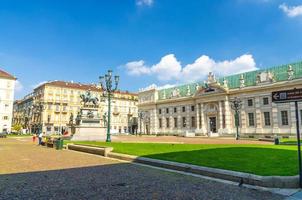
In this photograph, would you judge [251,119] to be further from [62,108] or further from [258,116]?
[62,108]

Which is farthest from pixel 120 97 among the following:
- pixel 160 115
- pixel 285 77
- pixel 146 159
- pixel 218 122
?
pixel 146 159

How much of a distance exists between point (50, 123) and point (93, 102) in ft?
169

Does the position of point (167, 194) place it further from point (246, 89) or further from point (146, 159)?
point (246, 89)

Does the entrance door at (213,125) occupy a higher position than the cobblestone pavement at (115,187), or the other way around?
the entrance door at (213,125)

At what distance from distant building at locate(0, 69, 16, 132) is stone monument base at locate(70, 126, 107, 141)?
5143 cm

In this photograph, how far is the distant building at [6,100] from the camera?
71625mm

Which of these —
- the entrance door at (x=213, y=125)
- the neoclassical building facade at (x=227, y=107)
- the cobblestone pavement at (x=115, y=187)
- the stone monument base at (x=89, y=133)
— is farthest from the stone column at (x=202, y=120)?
the cobblestone pavement at (x=115, y=187)

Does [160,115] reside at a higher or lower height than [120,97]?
lower

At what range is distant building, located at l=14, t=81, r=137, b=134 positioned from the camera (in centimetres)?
7994

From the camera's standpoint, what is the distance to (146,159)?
39.1ft

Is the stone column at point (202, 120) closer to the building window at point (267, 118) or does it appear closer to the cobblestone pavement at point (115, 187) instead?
the building window at point (267, 118)

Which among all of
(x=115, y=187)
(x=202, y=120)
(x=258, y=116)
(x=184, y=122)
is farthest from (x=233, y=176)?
(x=184, y=122)

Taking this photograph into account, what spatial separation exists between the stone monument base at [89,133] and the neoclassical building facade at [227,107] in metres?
29.6

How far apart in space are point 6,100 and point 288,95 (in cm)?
8151
